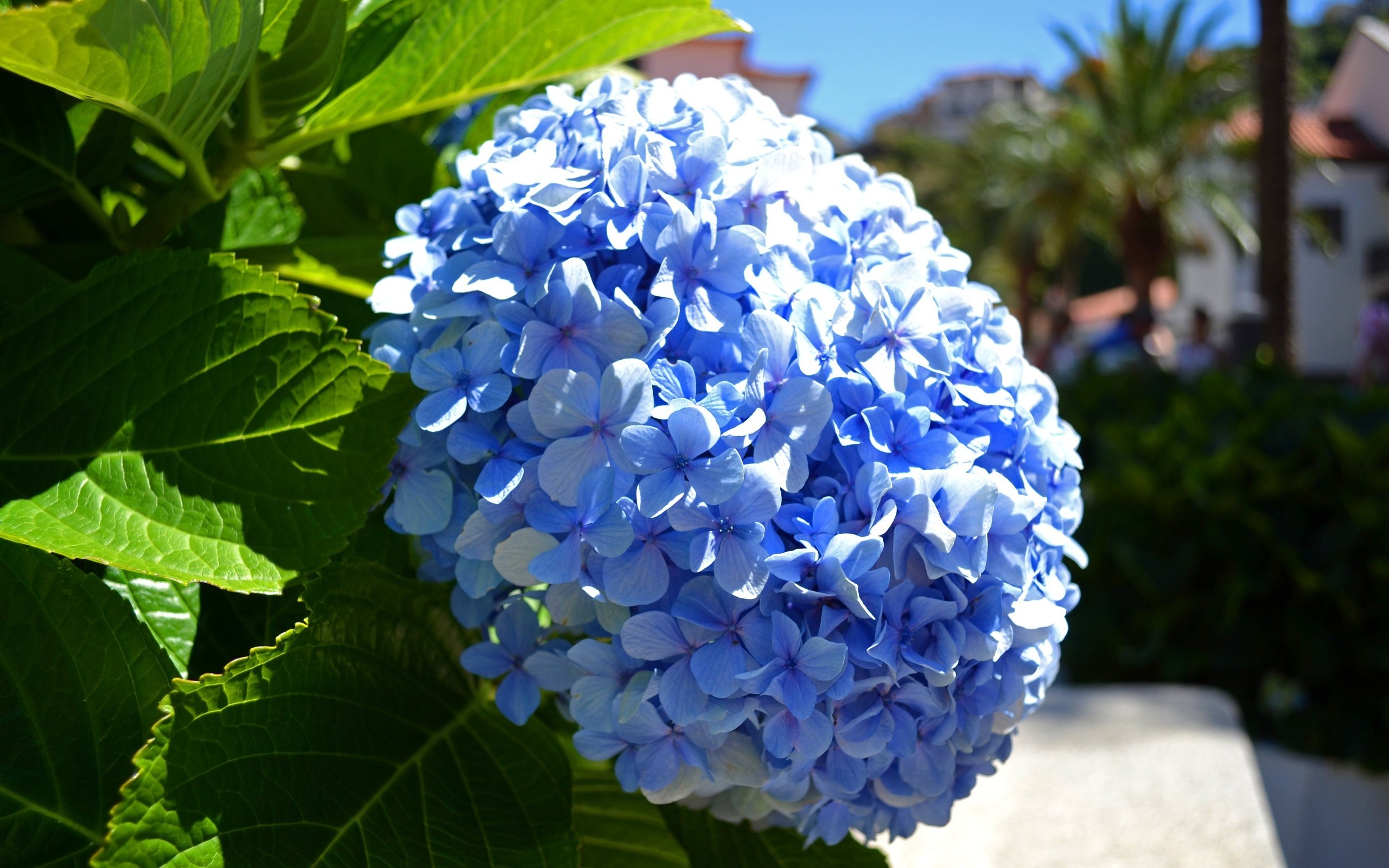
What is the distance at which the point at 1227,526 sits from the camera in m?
4.20

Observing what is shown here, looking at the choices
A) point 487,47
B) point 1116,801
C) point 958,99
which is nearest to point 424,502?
point 487,47

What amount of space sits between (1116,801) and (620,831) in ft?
5.94

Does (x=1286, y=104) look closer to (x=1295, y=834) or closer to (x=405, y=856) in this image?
(x=1295, y=834)

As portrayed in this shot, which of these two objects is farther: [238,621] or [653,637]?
[238,621]

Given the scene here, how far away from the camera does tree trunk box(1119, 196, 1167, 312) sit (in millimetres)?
16391

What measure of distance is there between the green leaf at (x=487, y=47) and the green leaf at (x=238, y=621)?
13.6 inches

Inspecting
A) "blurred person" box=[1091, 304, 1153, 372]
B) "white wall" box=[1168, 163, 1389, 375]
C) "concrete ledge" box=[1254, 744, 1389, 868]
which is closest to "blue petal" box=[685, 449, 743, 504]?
"concrete ledge" box=[1254, 744, 1389, 868]

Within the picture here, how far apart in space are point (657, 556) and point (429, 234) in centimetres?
33

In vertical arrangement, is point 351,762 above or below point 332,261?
below

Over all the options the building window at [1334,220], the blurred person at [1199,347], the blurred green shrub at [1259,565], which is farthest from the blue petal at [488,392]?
the building window at [1334,220]

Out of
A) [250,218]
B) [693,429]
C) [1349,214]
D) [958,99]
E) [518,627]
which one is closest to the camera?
[693,429]

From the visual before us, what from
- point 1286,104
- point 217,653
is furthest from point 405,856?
point 1286,104

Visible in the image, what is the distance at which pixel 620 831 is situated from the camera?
2.85ft

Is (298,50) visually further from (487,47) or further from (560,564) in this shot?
(560,564)
